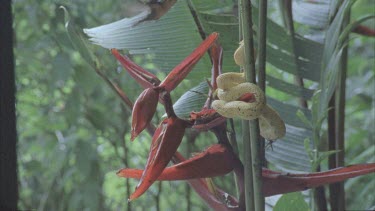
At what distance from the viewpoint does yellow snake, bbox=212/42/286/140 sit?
29 centimetres

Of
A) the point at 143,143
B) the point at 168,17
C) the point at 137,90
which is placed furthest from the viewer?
the point at 143,143

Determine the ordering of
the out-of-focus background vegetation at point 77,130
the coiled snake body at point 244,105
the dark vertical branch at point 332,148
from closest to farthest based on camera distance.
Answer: the coiled snake body at point 244,105, the dark vertical branch at point 332,148, the out-of-focus background vegetation at point 77,130

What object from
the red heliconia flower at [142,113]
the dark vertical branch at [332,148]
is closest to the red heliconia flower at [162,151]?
the red heliconia flower at [142,113]

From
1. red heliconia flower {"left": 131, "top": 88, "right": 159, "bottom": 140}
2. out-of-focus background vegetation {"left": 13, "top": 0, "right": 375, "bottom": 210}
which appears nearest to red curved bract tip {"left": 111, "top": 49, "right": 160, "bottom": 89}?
red heliconia flower {"left": 131, "top": 88, "right": 159, "bottom": 140}

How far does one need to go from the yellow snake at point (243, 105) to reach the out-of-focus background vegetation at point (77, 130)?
2.01 feet

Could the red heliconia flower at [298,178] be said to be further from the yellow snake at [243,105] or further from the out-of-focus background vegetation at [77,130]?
the out-of-focus background vegetation at [77,130]

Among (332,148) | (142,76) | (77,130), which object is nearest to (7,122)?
(142,76)

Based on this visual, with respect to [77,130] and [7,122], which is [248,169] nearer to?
[7,122]

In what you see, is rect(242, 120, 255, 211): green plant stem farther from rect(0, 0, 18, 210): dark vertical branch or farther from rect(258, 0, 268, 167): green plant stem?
rect(0, 0, 18, 210): dark vertical branch

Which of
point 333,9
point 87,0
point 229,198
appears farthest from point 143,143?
point 229,198

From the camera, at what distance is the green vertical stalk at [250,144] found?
0.30 metres

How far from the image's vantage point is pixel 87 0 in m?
0.99

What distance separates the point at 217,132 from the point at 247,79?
0.13 ft

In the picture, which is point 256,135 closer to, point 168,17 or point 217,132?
point 217,132
